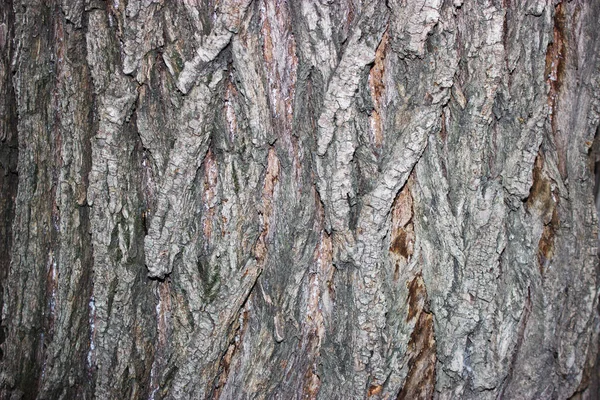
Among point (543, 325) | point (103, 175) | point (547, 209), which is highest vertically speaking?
point (547, 209)

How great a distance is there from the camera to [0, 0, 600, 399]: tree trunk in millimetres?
1395

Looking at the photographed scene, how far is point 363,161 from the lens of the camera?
1436 millimetres

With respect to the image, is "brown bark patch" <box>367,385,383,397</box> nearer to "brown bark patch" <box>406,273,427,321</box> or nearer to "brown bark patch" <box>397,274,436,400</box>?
"brown bark patch" <box>397,274,436,400</box>

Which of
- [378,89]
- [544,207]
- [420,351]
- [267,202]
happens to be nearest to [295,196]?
[267,202]

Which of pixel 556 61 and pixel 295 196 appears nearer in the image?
pixel 295 196

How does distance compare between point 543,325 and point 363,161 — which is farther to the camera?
point 543,325

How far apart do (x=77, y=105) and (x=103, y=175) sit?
0.22 meters

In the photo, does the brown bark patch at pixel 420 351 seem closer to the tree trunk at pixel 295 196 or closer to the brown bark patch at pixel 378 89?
the tree trunk at pixel 295 196

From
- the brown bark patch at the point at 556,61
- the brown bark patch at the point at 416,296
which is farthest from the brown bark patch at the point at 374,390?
the brown bark patch at the point at 556,61

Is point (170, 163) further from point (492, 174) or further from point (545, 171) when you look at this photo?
point (545, 171)

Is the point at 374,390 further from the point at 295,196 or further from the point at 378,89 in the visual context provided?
the point at 378,89

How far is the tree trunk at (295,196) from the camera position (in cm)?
139

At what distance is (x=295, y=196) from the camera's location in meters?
1.47

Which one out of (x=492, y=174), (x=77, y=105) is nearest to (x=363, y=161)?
(x=492, y=174)
